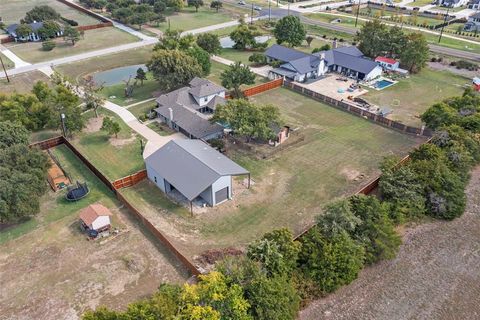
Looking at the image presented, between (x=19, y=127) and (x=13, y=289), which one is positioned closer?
(x=13, y=289)

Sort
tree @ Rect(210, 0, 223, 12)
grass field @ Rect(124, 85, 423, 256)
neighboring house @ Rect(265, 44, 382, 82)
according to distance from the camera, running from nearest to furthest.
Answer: grass field @ Rect(124, 85, 423, 256), neighboring house @ Rect(265, 44, 382, 82), tree @ Rect(210, 0, 223, 12)

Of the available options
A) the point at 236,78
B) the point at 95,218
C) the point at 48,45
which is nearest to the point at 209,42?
the point at 236,78

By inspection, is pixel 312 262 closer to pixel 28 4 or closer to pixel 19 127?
pixel 19 127

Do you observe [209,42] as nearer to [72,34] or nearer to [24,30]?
[72,34]

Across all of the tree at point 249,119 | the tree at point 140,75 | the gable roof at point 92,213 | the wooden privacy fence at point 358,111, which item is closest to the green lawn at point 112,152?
the gable roof at point 92,213

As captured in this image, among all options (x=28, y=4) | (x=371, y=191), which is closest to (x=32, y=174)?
(x=371, y=191)

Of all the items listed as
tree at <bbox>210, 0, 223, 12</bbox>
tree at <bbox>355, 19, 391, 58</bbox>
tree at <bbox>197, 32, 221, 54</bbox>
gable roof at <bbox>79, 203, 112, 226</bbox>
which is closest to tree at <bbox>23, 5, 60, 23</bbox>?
tree at <bbox>210, 0, 223, 12</bbox>

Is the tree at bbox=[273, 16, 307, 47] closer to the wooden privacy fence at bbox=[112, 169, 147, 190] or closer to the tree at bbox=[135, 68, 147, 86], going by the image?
the tree at bbox=[135, 68, 147, 86]
